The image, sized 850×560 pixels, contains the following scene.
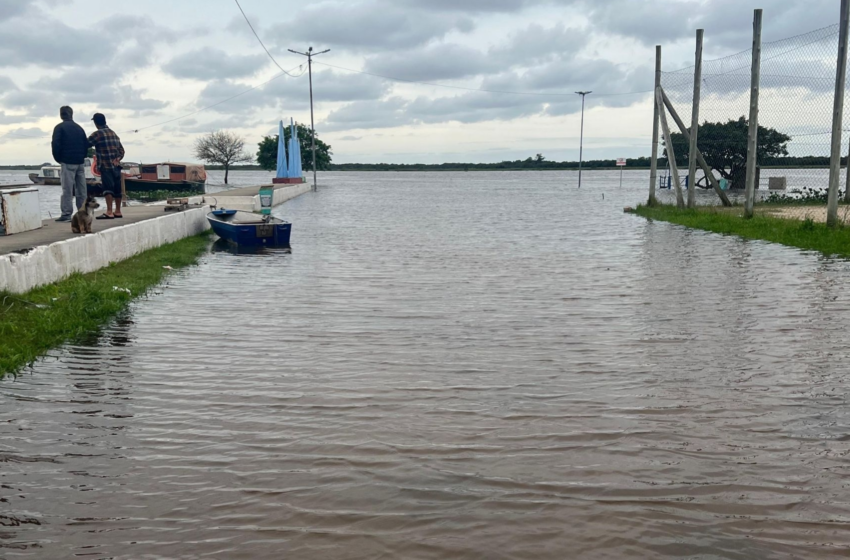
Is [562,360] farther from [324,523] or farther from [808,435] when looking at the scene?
[324,523]

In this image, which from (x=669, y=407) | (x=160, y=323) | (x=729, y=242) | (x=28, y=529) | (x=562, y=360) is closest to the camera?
(x=28, y=529)

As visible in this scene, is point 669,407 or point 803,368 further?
point 803,368

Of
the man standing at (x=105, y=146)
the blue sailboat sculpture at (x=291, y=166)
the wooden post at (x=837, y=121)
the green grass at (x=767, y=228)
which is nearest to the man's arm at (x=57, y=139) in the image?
the man standing at (x=105, y=146)

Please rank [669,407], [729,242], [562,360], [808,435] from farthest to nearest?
[729,242] → [562,360] → [669,407] → [808,435]

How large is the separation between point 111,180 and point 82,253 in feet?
17.8

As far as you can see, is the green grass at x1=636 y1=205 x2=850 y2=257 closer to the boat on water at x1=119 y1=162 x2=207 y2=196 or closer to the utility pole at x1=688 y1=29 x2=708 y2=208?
the utility pole at x1=688 y1=29 x2=708 y2=208

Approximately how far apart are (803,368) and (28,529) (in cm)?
641

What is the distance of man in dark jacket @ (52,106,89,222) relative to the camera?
15.2 meters

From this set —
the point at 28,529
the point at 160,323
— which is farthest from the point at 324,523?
the point at 160,323

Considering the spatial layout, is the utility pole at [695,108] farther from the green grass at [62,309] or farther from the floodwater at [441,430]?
the green grass at [62,309]

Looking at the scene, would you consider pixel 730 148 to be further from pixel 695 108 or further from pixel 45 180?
pixel 45 180

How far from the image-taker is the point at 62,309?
945cm

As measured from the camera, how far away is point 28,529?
4.18 m

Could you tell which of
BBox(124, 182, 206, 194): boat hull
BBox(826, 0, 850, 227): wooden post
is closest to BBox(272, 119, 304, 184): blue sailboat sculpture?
BBox(124, 182, 206, 194): boat hull
